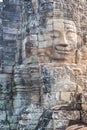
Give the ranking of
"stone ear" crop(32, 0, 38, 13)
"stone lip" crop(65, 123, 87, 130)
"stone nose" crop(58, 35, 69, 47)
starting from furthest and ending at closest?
1. "stone ear" crop(32, 0, 38, 13)
2. "stone nose" crop(58, 35, 69, 47)
3. "stone lip" crop(65, 123, 87, 130)

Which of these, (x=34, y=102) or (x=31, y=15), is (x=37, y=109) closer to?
(x=34, y=102)

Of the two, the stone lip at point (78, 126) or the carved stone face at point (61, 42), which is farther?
the carved stone face at point (61, 42)

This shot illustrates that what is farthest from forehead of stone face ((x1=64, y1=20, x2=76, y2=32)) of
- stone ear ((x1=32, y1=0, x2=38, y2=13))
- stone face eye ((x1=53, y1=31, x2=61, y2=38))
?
stone ear ((x1=32, y1=0, x2=38, y2=13))

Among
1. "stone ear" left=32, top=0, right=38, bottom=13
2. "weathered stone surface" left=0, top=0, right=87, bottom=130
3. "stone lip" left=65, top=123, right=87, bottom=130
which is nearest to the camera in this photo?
"stone lip" left=65, top=123, right=87, bottom=130

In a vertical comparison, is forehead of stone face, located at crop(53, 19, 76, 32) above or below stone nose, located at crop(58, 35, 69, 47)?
above

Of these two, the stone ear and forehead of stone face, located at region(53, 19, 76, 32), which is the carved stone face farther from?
the stone ear

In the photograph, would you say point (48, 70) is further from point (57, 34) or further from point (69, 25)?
point (69, 25)

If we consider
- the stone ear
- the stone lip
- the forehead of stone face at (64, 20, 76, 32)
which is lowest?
the stone lip

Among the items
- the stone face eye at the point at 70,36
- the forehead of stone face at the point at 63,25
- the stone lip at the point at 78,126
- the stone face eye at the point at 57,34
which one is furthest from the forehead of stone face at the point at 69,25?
the stone lip at the point at 78,126

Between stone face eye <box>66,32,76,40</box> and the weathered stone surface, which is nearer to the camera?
the weathered stone surface

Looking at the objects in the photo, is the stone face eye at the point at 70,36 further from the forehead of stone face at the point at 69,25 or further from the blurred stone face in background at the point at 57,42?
the forehead of stone face at the point at 69,25

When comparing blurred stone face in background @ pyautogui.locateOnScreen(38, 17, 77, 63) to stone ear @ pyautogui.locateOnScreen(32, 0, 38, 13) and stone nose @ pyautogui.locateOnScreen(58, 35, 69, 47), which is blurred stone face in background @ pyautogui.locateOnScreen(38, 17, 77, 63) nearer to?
stone nose @ pyautogui.locateOnScreen(58, 35, 69, 47)

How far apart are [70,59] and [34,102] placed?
2.24 metres

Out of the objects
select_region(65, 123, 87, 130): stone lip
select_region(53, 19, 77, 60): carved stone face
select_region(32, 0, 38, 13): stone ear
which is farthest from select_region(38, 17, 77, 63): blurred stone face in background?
select_region(65, 123, 87, 130): stone lip
